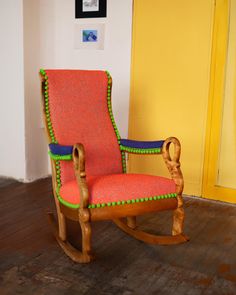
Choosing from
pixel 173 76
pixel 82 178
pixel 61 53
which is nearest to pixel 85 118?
pixel 82 178

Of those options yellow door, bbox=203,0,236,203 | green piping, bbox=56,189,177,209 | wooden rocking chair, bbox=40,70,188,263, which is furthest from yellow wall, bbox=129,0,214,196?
green piping, bbox=56,189,177,209

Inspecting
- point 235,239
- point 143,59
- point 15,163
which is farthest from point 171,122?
point 15,163

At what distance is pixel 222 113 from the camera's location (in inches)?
123

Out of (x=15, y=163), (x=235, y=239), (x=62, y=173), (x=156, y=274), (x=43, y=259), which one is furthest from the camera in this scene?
(x=15, y=163)

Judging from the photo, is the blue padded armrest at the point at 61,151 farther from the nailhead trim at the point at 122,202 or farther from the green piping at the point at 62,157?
the nailhead trim at the point at 122,202

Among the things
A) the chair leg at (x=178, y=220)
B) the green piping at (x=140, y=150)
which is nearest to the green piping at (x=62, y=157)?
the green piping at (x=140, y=150)

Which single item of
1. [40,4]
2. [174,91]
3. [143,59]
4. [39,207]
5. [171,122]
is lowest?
[39,207]

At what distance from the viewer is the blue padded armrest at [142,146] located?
88.8 inches

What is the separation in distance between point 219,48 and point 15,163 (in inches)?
84.4

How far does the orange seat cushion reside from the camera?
1.96 metres

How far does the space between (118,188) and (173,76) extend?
1.58 metres

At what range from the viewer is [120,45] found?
3.43m

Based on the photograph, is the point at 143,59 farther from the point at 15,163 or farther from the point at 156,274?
the point at 156,274

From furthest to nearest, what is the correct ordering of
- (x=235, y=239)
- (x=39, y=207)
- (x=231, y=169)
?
1. (x=231, y=169)
2. (x=39, y=207)
3. (x=235, y=239)
